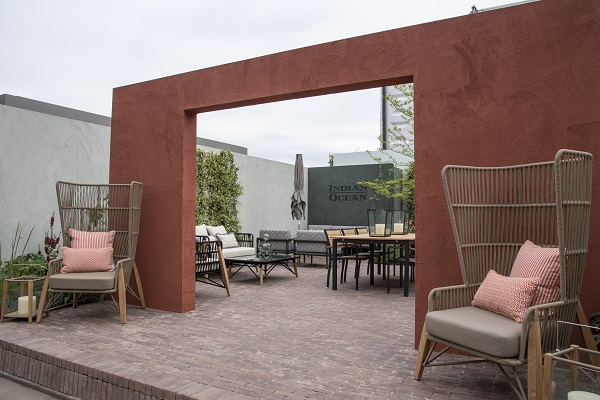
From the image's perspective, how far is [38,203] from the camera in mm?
6836

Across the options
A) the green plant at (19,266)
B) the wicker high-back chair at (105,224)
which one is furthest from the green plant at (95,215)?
the green plant at (19,266)

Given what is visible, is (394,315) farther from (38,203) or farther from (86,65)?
(86,65)

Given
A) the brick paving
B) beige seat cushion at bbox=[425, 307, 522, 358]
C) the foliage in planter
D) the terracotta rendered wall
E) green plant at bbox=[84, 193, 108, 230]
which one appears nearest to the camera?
beige seat cushion at bbox=[425, 307, 522, 358]

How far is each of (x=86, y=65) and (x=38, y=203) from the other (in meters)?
2.60

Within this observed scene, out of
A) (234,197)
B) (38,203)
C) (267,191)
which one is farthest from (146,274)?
(267,191)

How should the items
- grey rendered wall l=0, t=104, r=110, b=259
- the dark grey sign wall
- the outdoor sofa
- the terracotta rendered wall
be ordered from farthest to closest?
the dark grey sign wall → the outdoor sofa → grey rendered wall l=0, t=104, r=110, b=259 → the terracotta rendered wall

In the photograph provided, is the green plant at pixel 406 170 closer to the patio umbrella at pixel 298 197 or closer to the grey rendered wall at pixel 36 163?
the patio umbrella at pixel 298 197

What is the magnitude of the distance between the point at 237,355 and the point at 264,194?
28.8ft

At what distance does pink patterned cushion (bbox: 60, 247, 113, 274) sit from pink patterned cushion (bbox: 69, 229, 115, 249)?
0.15 m

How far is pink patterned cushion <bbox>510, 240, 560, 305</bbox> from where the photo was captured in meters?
2.73

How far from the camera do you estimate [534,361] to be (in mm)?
2348

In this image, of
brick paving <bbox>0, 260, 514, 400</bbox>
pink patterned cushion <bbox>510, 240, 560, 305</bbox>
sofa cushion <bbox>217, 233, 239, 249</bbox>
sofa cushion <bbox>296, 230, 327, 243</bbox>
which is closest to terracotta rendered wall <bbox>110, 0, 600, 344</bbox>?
pink patterned cushion <bbox>510, 240, 560, 305</bbox>

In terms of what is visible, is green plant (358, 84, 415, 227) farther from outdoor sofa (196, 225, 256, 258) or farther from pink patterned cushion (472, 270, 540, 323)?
pink patterned cushion (472, 270, 540, 323)

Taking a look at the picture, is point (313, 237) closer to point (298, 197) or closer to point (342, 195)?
point (298, 197)
